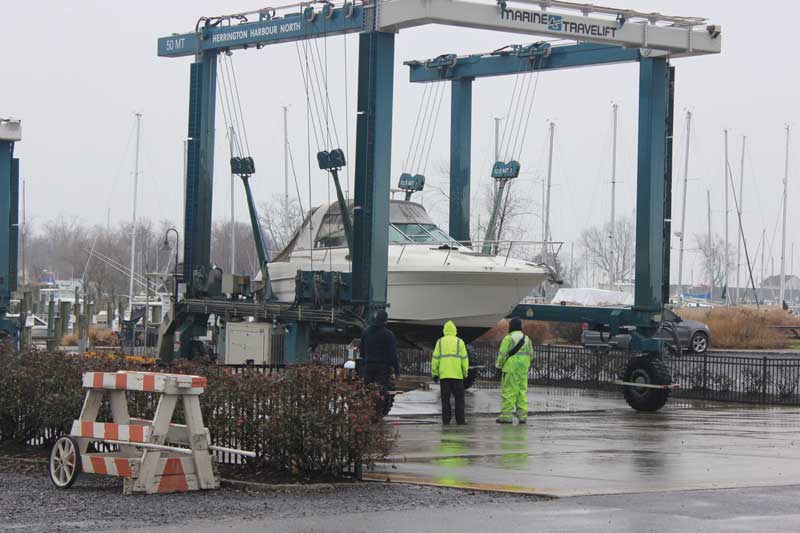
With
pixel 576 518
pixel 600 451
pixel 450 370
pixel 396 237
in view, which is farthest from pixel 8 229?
pixel 576 518

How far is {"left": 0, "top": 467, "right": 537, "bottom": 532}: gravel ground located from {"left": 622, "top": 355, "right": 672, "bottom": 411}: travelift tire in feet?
39.1

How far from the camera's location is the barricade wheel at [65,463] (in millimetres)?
12703

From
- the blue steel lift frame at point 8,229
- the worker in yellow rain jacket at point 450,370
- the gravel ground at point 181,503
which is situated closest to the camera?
the gravel ground at point 181,503

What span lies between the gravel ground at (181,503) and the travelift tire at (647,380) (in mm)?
11926

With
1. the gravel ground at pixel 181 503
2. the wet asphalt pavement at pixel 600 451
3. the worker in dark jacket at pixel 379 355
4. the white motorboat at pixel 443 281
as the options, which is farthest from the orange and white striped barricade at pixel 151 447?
the white motorboat at pixel 443 281

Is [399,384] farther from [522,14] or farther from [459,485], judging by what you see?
[459,485]

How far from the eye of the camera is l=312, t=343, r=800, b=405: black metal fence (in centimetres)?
2775

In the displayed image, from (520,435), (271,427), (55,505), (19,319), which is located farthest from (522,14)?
(19,319)

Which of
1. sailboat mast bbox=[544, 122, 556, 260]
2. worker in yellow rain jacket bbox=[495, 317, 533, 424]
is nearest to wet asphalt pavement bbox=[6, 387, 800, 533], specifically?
worker in yellow rain jacket bbox=[495, 317, 533, 424]

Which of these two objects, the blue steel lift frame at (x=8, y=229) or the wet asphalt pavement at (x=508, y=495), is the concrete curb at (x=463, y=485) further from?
the blue steel lift frame at (x=8, y=229)

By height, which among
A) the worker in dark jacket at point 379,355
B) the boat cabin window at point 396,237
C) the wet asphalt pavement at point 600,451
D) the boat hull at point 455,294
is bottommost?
the wet asphalt pavement at point 600,451

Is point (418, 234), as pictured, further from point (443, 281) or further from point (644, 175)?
point (644, 175)

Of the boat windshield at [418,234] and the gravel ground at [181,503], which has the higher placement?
the boat windshield at [418,234]

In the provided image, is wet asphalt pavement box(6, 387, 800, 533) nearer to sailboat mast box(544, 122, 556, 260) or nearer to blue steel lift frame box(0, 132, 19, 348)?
blue steel lift frame box(0, 132, 19, 348)
